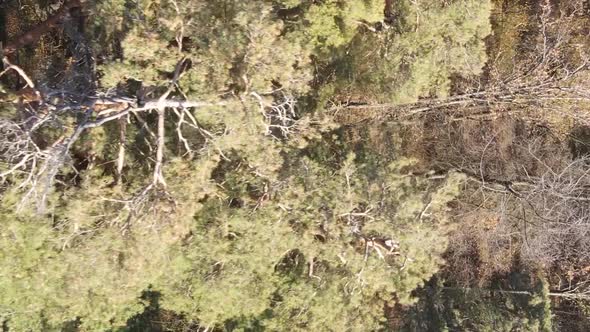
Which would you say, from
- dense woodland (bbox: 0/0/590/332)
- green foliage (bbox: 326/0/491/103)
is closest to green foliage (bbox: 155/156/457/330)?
dense woodland (bbox: 0/0/590/332)

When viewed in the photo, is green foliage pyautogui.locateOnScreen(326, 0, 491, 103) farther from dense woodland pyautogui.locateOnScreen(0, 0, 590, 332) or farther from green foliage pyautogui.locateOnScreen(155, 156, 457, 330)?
green foliage pyautogui.locateOnScreen(155, 156, 457, 330)

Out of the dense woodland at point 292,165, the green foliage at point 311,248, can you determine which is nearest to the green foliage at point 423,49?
the dense woodland at point 292,165

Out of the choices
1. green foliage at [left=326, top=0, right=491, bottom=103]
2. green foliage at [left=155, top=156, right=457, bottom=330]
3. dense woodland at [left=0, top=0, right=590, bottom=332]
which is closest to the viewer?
dense woodland at [left=0, top=0, right=590, bottom=332]

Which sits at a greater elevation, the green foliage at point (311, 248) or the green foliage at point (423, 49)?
the green foliage at point (423, 49)

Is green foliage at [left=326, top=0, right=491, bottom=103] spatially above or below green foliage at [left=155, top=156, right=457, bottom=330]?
above

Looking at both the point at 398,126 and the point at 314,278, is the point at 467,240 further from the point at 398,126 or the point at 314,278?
the point at 314,278

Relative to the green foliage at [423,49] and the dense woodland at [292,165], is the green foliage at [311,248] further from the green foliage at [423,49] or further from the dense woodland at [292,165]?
the green foliage at [423,49]

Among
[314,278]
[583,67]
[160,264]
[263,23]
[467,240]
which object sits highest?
[263,23]

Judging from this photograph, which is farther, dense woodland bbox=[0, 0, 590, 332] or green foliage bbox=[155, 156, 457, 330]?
green foliage bbox=[155, 156, 457, 330]

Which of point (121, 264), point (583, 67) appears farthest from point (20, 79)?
point (583, 67)
